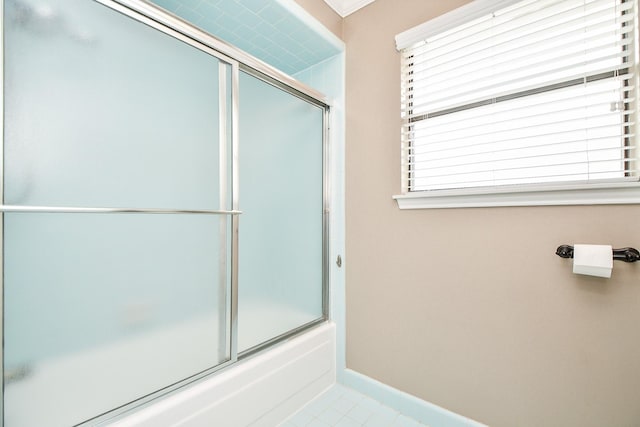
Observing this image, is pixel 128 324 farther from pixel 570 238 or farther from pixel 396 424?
pixel 570 238

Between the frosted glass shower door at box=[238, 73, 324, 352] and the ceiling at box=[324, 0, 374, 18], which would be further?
the ceiling at box=[324, 0, 374, 18]

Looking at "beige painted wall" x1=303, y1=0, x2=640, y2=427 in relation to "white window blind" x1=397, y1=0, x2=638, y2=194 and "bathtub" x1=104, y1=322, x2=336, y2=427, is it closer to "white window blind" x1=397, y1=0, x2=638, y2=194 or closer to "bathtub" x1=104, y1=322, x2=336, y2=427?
"white window blind" x1=397, y1=0, x2=638, y2=194

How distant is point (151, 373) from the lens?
1.05m

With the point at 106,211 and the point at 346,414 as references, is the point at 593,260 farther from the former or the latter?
the point at 106,211

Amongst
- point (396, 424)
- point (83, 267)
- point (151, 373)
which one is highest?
point (83, 267)

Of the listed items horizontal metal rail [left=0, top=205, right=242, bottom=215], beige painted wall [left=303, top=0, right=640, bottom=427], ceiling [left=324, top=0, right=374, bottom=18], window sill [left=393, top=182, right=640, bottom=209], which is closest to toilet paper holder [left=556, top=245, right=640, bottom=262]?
beige painted wall [left=303, top=0, right=640, bottom=427]

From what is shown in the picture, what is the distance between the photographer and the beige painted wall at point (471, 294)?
3.38 ft

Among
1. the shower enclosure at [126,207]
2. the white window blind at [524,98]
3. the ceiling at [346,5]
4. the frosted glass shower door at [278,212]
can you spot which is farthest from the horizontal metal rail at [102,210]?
the ceiling at [346,5]

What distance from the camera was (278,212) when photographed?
1.53 m

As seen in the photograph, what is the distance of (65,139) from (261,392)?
Result: 1232 mm

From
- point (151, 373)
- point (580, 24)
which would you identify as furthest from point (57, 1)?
point (580, 24)

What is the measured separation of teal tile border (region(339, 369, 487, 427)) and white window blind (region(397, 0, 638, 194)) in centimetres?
108

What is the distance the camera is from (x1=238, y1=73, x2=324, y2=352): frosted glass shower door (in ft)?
4.48

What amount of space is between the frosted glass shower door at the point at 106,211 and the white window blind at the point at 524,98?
0.99m
